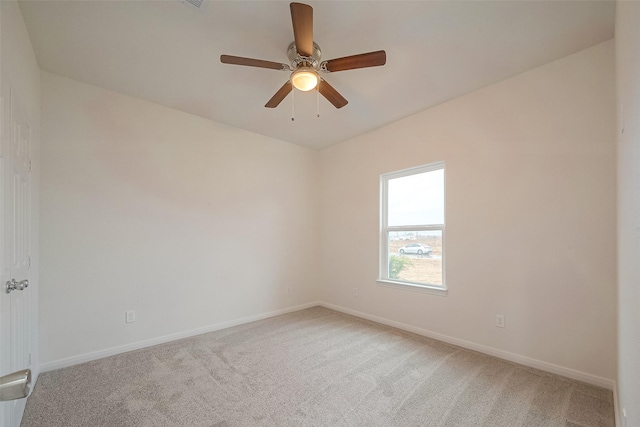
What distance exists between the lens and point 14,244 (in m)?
1.71

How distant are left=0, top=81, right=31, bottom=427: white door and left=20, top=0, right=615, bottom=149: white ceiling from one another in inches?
30.9

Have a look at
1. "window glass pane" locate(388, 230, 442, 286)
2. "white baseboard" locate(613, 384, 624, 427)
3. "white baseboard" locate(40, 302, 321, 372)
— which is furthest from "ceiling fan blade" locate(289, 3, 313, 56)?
"white baseboard" locate(40, 302, 321, 372)

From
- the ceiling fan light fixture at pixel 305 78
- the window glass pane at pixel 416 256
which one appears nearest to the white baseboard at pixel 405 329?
the window glass pane at pixel 416 256

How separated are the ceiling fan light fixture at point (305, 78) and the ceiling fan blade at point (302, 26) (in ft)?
0.37

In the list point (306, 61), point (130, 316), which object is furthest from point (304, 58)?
point (130, 316)

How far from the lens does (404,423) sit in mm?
1781

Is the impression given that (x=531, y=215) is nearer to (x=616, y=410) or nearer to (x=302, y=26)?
(x=616, y=410)

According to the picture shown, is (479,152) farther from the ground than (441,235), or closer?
farther from the ground

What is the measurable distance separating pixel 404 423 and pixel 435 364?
90 cm

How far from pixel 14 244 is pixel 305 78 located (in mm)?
2145

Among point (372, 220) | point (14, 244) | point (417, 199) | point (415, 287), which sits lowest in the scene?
point (415, 287)

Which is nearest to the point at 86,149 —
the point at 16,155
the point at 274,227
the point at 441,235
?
the point at 16,155

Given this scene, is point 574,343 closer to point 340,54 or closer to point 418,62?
point 418,62

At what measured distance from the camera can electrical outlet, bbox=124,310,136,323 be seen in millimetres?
2876
